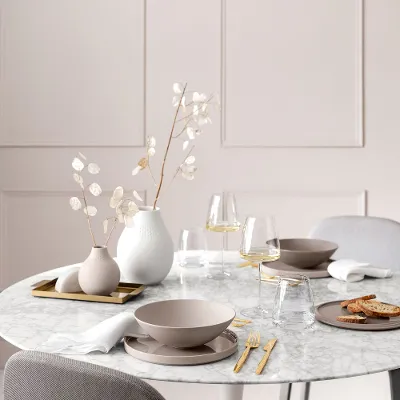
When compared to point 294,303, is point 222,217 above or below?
above

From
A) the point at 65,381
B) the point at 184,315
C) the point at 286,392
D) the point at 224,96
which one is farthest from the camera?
the point at 224,96

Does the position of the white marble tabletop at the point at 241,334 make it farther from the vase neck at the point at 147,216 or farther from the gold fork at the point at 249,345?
the vase neck at the point at 147,216

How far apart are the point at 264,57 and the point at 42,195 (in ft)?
4.35

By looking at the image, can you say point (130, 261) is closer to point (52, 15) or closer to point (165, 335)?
point (165, 335)

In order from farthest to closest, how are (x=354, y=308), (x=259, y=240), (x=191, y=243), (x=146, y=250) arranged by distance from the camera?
(x=191, y=243) < (x=146, y=250) < (x=259, y=240) < (x=354, y=308)

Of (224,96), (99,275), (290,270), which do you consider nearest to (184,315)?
(99,275)

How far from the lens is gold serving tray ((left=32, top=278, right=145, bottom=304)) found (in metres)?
1.55

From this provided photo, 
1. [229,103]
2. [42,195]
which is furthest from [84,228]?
[229,103]

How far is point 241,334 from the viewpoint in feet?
4.34

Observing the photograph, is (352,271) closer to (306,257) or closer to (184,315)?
(306,257)

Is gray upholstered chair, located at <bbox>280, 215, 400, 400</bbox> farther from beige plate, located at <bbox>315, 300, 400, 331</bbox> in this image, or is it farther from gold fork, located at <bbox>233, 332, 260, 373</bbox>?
gold fork, located at <bbox>233, 332, 260, 373</bbox>

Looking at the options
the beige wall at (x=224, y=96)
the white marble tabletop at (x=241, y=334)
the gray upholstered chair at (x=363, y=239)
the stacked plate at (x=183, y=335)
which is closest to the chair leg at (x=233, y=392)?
the white marble tabletop at (x=241, y=334)

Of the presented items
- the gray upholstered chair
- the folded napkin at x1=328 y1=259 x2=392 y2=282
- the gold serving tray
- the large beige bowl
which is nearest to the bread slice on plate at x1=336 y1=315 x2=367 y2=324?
the large beige bowl

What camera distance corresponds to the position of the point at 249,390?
9.45ft
